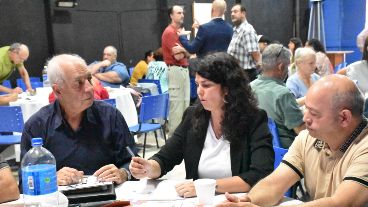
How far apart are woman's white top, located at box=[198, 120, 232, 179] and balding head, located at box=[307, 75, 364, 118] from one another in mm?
624

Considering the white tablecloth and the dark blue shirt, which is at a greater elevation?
the dark blue shirt

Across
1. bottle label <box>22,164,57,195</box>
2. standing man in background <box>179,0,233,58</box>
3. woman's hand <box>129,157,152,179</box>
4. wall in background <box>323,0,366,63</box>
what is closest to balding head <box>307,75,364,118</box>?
woman's hand <box>129,157,152,179</box>

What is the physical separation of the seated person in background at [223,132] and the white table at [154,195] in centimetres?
8

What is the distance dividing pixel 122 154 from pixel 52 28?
7323 mm

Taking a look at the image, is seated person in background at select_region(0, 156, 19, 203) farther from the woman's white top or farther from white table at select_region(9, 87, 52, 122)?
white table at select_region(9, 87, 52, 122)

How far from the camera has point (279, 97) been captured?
318cm

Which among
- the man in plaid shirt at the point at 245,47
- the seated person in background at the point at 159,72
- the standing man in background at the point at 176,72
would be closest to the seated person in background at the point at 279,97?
the man in plaid shirt at the point at 245,47

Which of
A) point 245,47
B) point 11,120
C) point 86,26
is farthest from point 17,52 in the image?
point 245,47

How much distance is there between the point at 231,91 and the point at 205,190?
0.72 meters

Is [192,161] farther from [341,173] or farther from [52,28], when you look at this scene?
[52,28]

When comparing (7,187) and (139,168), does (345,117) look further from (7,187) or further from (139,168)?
(7,187)

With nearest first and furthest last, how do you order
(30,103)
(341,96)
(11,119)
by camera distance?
(341,96) < (11,119) < (30,103)

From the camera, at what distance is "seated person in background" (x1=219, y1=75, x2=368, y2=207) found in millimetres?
1646

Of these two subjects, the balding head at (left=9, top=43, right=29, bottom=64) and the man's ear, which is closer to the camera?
the man's ear
